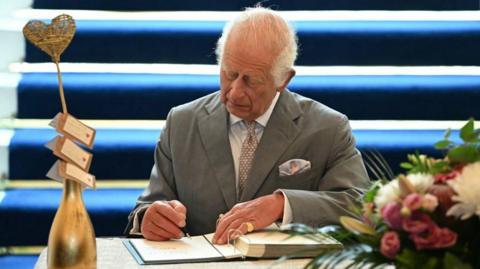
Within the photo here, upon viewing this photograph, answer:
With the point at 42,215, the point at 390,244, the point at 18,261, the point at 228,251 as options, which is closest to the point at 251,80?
the point at 228,251

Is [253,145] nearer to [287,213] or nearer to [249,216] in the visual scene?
[287,213]

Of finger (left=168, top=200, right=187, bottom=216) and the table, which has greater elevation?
finger (left=168, top=200, right=187, bottom=216)

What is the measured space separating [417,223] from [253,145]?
150 centimetres

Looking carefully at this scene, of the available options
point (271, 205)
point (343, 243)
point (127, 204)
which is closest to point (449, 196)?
point (343, 243)

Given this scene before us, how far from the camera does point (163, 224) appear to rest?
2910 mm

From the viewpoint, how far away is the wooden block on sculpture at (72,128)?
2.48 meters

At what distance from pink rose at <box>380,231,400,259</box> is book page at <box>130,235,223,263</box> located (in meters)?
0.83

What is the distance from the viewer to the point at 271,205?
2979mm

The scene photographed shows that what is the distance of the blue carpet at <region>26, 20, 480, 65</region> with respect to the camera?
188 inches

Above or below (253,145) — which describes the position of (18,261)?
below

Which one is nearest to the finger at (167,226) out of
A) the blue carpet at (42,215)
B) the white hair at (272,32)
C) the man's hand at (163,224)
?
the man's hand at (163,224)

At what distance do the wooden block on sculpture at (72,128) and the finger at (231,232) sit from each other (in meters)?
0.51

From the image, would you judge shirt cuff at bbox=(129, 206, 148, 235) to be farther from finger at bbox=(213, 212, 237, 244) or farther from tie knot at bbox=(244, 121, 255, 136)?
tie knot at bbox=(244, 121, 255, 136)

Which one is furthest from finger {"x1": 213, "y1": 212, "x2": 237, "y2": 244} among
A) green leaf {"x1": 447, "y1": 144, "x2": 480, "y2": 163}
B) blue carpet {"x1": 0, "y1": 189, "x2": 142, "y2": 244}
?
blue carpet {"x1": 0, "y1": 189, "x2": 142, "y2": 244}
